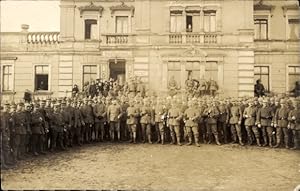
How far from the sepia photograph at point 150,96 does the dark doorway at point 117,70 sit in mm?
35

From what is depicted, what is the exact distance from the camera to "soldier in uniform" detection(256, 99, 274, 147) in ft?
29.3

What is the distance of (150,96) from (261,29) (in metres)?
5.80

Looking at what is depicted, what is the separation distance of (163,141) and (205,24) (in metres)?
4.59

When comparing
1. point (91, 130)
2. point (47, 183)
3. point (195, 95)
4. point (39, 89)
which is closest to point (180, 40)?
point (195, 95)

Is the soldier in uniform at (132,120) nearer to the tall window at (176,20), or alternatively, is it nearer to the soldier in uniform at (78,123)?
the soldier in uniform at (78,123)

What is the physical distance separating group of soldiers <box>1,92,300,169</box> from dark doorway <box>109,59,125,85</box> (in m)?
0.51

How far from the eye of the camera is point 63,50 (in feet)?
33.7

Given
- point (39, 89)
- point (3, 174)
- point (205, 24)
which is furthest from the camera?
point (205, 24)

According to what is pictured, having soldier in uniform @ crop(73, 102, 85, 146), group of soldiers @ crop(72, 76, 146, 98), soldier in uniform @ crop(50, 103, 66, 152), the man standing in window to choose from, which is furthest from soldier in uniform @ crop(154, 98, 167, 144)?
the man standing in window

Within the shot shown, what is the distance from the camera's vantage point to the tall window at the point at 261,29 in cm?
1352

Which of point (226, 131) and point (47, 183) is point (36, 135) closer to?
point (47, 183)

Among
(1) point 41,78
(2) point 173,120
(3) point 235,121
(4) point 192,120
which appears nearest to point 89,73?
(1) point 41,78

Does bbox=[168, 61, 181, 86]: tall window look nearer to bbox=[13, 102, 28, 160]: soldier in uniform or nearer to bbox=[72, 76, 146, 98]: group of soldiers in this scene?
bbox=[72, 76, 146, 98]: group of soldiers

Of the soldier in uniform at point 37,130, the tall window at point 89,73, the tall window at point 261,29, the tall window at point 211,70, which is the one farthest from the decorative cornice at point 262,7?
the soldier in uniform at point 37,130
